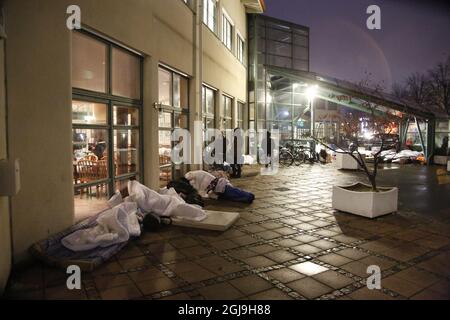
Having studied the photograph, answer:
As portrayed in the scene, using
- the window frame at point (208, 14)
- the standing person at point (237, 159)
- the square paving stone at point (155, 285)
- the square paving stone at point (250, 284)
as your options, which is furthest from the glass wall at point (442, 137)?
the square paving stone at point (155, 285)

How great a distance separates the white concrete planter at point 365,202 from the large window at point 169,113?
4.50 metres

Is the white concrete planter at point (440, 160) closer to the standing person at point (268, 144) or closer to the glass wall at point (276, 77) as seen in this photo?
the glass wall at point (276, 77)

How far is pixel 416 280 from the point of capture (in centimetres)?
374

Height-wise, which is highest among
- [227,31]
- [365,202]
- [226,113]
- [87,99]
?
[227,31]

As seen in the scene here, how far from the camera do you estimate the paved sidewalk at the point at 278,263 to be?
11.4 ft

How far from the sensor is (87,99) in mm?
5816

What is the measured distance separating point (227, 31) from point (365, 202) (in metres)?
11.3

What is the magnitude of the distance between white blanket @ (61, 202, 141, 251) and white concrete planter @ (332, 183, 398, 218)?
3.92m

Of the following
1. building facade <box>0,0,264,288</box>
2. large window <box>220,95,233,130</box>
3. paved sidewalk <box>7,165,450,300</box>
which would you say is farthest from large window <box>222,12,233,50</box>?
paved sidewalk <box>7,165,450,300</box>

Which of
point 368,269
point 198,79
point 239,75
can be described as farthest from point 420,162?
point 368,269

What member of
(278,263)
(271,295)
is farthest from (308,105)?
(271,295)

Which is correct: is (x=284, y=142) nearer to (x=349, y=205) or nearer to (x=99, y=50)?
(x=349, y=205)

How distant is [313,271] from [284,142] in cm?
1567

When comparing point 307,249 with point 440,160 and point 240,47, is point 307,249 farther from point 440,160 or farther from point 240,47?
point 240,47
